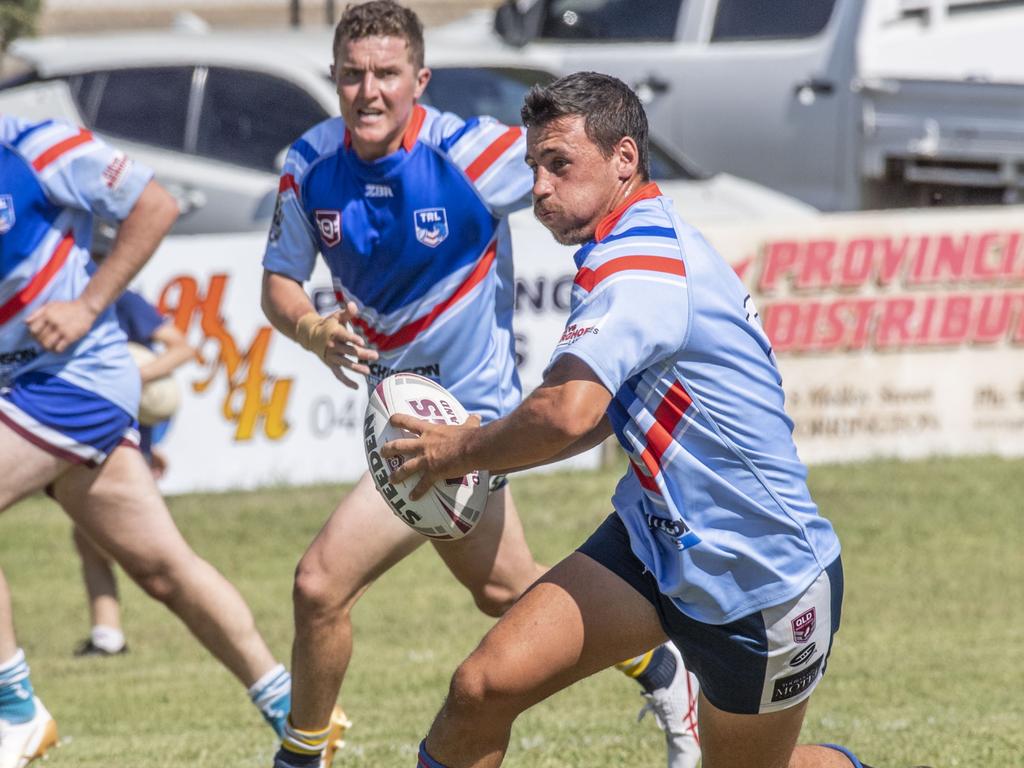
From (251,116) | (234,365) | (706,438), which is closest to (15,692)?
(706,438)

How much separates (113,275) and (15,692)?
1358mm

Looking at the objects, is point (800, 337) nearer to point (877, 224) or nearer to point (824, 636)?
point (877, 224)

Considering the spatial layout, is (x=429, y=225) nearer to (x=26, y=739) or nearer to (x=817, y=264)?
(x=26, y=739)

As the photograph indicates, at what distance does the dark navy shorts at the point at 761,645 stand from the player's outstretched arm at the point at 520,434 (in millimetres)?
475

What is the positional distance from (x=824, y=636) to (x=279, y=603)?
5.26 meters

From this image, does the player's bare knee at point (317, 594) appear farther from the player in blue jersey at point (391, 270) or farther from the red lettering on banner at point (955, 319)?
the red lettering on banner at point (955, 319)

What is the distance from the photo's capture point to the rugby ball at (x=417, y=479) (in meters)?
4.11

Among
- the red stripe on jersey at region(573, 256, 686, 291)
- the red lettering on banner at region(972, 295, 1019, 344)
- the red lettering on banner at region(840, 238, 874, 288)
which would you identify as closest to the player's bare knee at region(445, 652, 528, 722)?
Result: the red stripe on jersey at region(573, 256, 686, 291)

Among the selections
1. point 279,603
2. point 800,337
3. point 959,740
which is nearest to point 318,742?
point 959,740

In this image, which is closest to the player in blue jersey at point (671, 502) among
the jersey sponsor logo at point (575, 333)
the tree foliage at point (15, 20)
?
the jersey sponsor logo at point (575, 333)

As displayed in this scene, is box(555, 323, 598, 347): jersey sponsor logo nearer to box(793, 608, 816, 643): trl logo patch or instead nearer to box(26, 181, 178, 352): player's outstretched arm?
box(793, 608, 816, 643): trl logo patch

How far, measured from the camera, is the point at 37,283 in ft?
18.1

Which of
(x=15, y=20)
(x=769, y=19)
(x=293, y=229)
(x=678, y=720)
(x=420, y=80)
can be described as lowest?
(x=15, y=20)

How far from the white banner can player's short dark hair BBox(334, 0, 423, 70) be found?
5.13 meters
